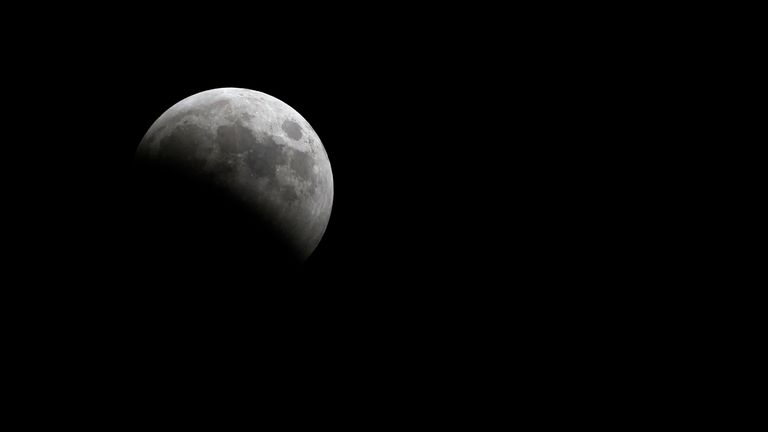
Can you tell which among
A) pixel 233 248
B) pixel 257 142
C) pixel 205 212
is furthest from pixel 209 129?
pixel 233 248

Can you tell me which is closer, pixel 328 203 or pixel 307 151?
pixel 307 151

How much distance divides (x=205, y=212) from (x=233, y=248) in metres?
0.34

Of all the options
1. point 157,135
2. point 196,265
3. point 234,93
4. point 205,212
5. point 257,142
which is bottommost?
point 196,265

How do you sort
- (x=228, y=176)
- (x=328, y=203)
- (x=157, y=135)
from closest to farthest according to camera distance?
(x=228, y=176) < (x=157, y=135) < (x=328, y=203)

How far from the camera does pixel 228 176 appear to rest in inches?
152

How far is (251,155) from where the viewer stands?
12.9ft

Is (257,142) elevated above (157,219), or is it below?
above

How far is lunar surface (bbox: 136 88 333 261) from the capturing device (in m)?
3.89

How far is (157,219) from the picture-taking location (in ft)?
13.2

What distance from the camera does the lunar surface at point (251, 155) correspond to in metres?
3.89

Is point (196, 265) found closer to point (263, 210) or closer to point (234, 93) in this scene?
point (263, 210)

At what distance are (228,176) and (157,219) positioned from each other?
69 centimetres

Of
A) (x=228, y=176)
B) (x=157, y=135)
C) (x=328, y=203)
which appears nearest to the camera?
(x=228, y=176)

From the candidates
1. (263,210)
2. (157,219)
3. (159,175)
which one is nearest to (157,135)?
(159,175)
